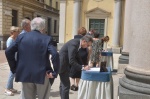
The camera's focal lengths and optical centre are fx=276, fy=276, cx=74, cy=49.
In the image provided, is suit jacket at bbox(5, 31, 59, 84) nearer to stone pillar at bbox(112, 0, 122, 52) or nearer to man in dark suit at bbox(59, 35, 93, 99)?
man in dark suit at bbox(59, 35, 93, 99)

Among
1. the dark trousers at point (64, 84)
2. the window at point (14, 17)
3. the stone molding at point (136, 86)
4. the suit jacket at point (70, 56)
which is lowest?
the dark trousers at point (64, 84)

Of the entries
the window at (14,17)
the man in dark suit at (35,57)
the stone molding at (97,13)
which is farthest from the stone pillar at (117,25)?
the man in dark suit at (35,57)

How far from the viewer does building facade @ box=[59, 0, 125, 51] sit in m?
23.5

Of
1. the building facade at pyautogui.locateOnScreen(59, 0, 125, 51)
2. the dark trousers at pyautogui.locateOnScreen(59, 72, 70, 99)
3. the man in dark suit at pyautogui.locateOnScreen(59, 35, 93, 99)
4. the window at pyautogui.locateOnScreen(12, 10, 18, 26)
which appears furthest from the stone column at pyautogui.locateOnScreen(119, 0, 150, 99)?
the window at pyautogui.locateOnScreen(12, 10, 18, 26)

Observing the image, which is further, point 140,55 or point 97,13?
point 97,13

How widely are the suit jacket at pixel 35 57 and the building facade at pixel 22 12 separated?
15.7m

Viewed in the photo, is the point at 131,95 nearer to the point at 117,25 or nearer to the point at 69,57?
the point at 69,57

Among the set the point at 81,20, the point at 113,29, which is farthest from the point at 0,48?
the point at 113,29

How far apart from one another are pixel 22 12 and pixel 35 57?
29601mm

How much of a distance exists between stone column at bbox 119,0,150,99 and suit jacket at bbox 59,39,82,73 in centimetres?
129

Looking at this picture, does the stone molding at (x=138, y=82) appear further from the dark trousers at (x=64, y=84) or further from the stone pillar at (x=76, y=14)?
the stone pillar at (x=76, y=14)

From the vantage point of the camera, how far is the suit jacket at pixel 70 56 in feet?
17.4

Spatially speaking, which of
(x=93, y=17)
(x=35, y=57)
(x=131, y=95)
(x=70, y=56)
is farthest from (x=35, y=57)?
(x=93, y=17)

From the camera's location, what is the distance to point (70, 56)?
5.28 meters
